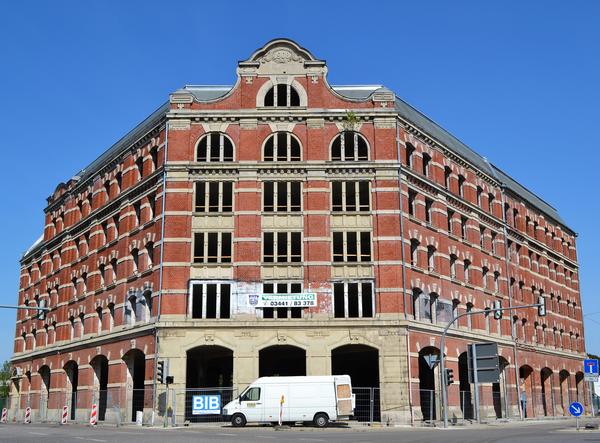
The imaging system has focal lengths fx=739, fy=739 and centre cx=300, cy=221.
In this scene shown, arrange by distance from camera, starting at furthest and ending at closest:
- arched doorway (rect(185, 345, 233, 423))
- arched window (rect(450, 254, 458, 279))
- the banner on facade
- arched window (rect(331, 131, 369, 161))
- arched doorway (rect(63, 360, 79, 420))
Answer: arched doorway (rect(63, 360, 79, 420))
arched window (rect(450, 254, 458, 279))
arched window (rect(331, 131, 369, 161))
the banner on facade
arched doorway (rect(185, 345, 233, 423))

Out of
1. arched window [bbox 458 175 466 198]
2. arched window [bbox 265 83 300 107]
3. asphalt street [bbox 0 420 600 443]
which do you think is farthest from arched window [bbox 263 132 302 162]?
asphalt street [bbox 0 420 600 443]

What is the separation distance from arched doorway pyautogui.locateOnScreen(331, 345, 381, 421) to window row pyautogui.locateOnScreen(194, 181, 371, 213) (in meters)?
7.67

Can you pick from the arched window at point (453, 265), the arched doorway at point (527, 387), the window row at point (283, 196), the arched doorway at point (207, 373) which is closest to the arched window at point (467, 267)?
the arched window at point (453, 265)

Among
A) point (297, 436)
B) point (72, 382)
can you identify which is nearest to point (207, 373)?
point (72, 382)

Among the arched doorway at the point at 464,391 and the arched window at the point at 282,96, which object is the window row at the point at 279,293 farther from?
the arched window at the point at 282,96

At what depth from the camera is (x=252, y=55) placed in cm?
4116

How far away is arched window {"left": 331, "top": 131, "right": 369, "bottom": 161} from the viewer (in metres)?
40.6

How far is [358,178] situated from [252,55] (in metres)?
9.09

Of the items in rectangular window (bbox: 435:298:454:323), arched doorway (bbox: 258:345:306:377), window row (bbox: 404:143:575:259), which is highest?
window row (bbox: 404:143:575:259)

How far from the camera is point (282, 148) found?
4066cm

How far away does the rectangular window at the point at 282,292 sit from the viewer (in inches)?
1511

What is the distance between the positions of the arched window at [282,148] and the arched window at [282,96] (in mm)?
1791

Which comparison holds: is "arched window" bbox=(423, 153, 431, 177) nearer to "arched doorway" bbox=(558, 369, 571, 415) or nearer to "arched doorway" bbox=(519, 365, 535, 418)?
"arched doorway" bbox=(519, 365, 535, 418)

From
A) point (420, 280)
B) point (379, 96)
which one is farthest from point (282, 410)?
point (379, 96)
